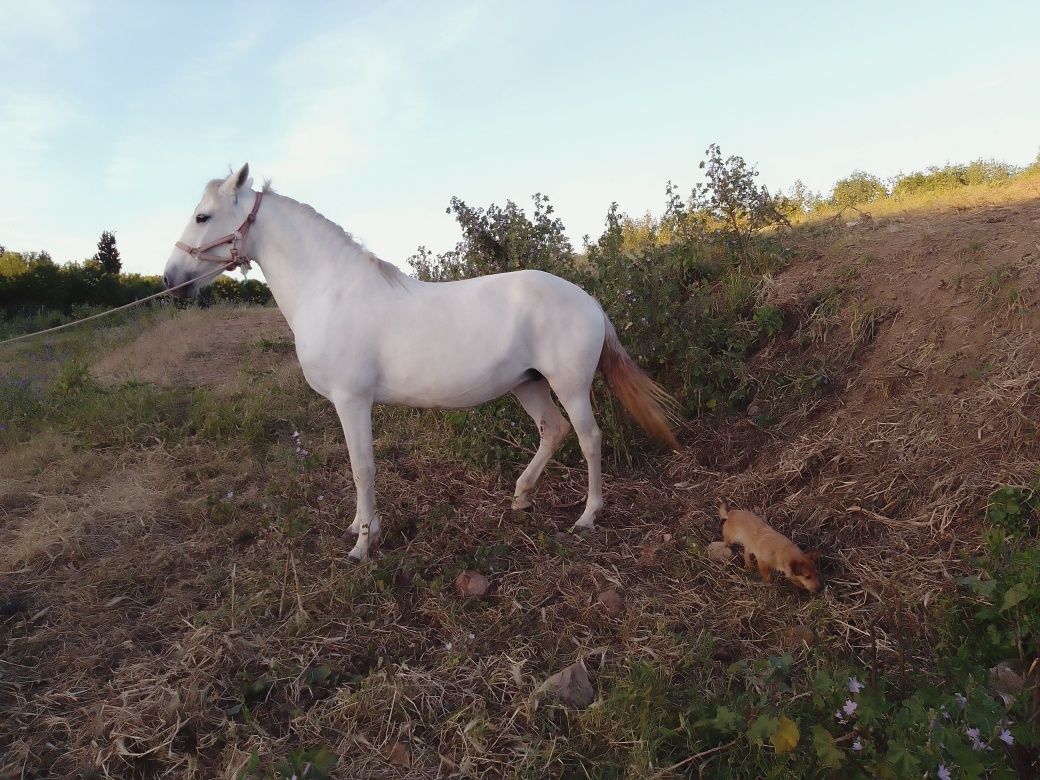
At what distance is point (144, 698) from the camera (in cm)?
228

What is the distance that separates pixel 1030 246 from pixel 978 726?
398cm

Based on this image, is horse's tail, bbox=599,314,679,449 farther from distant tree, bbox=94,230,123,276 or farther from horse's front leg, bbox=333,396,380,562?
distant tree, bbox=94,230,123,276

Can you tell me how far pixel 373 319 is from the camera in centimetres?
325

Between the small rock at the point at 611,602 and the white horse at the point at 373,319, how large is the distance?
114cm

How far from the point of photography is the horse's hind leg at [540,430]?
386 centimetres

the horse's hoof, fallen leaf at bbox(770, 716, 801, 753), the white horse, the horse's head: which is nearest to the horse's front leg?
the white horse

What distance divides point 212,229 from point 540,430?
7.23 ft

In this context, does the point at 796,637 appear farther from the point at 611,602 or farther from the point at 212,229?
the point at 212,229

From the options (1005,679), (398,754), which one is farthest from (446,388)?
(1005,679)

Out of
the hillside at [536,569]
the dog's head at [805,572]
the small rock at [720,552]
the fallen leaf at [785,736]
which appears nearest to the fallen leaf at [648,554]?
the hillside at [536,569]

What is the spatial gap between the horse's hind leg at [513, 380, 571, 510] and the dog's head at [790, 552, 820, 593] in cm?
160

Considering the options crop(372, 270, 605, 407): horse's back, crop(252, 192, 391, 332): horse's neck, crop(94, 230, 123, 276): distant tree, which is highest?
crop(94, 230, 123, 276): distant tree

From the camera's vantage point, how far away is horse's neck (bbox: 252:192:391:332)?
3.35 m

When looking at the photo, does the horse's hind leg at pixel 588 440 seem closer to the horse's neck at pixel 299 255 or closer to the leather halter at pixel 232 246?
the horse's neck at pixel 299 255
